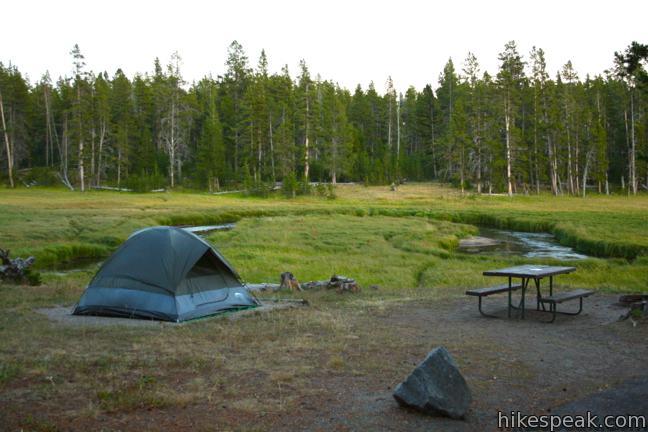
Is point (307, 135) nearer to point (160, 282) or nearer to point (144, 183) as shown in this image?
point (144, 183)

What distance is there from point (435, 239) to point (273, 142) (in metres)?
44.1

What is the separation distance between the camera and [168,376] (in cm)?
790

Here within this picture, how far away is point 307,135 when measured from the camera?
72375 millimetres

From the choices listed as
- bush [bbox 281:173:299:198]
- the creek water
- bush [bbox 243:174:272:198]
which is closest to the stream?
the creek water

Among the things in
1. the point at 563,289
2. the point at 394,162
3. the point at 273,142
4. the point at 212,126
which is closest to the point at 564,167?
the point at 394,162

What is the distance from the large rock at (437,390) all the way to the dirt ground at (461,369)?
0.46ft

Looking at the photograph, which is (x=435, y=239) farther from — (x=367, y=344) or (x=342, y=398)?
(x=342, y=398)

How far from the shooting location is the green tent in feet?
41.8

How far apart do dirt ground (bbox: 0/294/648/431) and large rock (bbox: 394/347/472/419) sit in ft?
0.46

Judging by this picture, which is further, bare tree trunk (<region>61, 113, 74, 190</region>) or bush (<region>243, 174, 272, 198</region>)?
bare tree trunk (<region>61, 113, 74, 190</region>)

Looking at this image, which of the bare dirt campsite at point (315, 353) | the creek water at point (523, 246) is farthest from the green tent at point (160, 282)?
the creek water at point (523, 246)

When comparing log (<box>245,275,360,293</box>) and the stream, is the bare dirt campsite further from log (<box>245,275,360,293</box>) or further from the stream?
the stream

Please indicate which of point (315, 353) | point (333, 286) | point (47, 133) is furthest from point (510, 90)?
point (47, 133)

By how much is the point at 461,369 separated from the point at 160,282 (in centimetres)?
725
